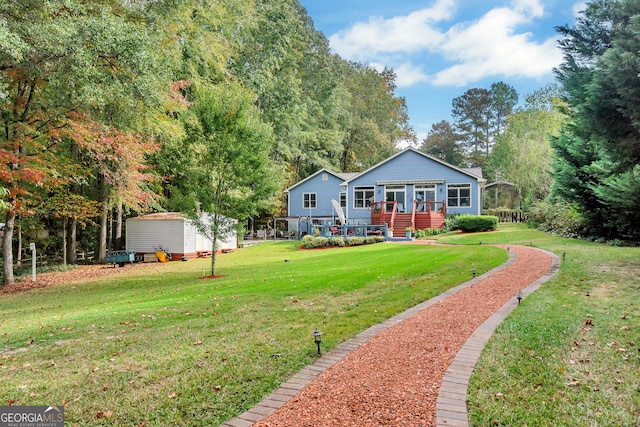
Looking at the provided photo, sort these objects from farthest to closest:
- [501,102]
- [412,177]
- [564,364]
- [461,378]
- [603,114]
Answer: [501,102] < [412,177] < [603,114] < [564,364] < [461,378]

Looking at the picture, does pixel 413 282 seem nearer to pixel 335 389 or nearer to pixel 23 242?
pixel 335 389

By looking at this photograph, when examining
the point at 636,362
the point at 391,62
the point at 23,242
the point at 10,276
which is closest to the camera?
the point at 636,362

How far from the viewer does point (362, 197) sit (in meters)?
30.4

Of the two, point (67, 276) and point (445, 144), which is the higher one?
point (445, 144)

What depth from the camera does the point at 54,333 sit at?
6070 mm

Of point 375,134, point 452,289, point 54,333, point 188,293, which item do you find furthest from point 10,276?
point 375,134

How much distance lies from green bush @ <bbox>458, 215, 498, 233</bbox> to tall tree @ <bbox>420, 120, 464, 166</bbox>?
32909 mm

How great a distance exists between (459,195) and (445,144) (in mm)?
30222

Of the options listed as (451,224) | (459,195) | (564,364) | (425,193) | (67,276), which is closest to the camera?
(564,364)

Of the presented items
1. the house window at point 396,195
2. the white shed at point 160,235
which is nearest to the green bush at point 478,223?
the house window at point 396,195

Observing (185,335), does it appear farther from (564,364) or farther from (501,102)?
(501,102)

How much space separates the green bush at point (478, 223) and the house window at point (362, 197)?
8.25 meters

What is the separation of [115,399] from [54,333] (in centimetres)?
342

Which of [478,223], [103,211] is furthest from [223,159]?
[478,223]
